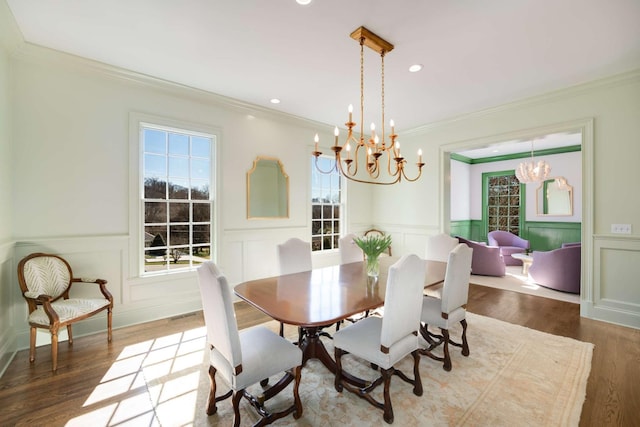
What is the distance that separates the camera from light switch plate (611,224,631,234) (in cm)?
319

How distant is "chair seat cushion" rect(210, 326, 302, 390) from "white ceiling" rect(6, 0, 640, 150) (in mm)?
2361

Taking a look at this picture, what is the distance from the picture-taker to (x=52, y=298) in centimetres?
249

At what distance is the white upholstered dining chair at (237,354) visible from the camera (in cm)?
155

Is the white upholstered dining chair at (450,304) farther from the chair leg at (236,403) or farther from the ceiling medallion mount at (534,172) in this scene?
the ceiling medallion mount at (534,172)

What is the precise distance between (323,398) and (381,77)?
312cm

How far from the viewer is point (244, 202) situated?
4090 mm

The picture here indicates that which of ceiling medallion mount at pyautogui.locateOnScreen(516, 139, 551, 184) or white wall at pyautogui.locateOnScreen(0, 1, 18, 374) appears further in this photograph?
ceiling medallion mount at pyautogui.locateOnScreen(516, 139, 551, 184)

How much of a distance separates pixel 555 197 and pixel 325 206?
5.75m

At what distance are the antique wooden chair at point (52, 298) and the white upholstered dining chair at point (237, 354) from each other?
1555mm

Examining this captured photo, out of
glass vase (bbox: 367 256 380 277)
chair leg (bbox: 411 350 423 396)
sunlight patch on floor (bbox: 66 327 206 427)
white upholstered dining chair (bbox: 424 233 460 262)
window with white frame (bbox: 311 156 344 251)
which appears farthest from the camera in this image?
window with white frame (bbox: 311 156 344 251)

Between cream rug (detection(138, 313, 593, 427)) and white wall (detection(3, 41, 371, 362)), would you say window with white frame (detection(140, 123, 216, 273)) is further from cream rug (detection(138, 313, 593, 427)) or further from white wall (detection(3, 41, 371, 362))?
cream rug (detection(138, 313, 593, 427))

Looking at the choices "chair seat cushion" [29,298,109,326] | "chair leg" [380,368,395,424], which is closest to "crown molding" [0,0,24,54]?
"chair seat cushion" [29,298,109,326]

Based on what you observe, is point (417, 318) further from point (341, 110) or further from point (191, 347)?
point (341, 110)

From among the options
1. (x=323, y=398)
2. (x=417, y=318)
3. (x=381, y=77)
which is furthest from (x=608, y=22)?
(x=323, y=398)
